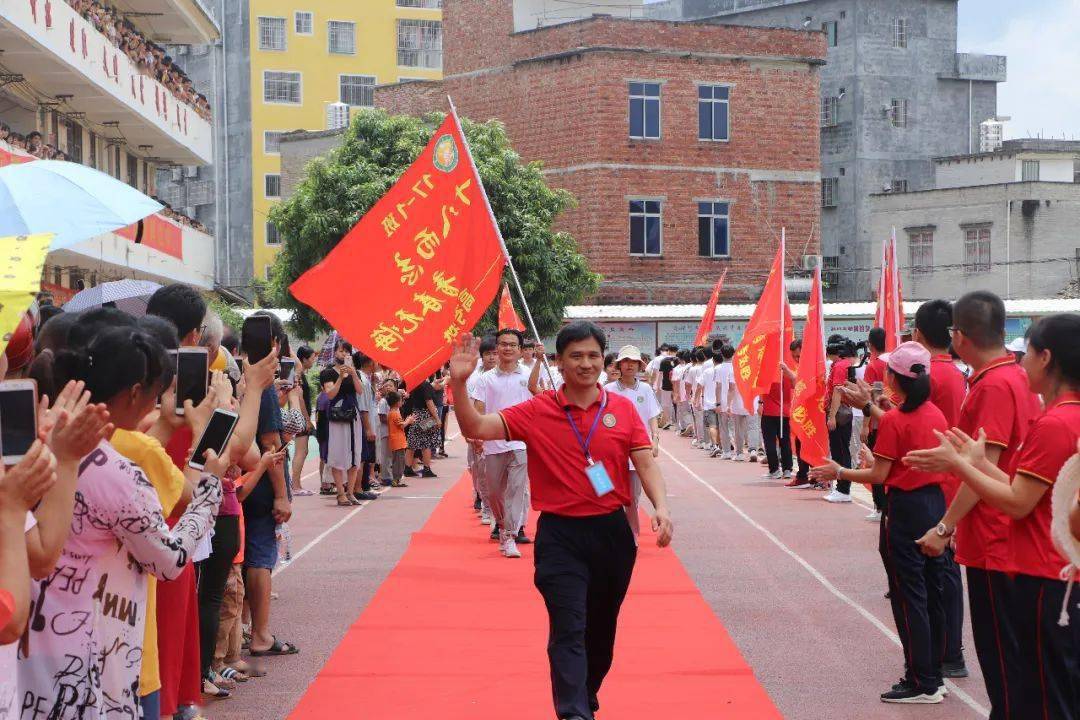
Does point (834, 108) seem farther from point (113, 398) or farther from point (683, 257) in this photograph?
point (113, 398)

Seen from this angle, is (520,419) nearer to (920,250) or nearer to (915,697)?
(915,697)

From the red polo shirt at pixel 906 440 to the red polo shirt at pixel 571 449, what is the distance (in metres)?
1.56

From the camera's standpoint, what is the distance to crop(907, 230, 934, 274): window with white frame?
172ft

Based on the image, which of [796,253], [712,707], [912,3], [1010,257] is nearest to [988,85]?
[912,3]

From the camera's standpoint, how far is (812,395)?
50.5 ft

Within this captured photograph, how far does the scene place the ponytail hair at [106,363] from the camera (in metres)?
4.40

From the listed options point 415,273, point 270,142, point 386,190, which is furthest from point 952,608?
point 270,142

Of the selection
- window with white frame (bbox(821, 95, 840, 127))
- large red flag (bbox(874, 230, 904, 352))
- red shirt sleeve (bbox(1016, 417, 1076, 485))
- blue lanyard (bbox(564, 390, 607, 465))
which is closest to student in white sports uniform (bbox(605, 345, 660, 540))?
large red flag (bbox(874, 230, 904, 352))

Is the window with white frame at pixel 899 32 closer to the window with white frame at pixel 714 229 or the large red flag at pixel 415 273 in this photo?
the window with white frame at pixel 714 229

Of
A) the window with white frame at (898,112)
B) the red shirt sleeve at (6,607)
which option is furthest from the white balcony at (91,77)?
the window with white frame at (898,112)

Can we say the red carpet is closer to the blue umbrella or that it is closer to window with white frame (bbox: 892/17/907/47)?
the blue umbrella

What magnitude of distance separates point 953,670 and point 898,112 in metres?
53.4

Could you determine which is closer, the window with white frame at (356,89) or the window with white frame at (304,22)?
the window with white frame at (304,22)

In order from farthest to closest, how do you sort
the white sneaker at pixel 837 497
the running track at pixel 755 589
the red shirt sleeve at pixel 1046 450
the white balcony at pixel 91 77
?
the white balcony at pixel 91 77 < the white sneaker at pixel 837 497 < the running track at pixel 755 589 < the red shirt sleeve at pixel 1046 450
